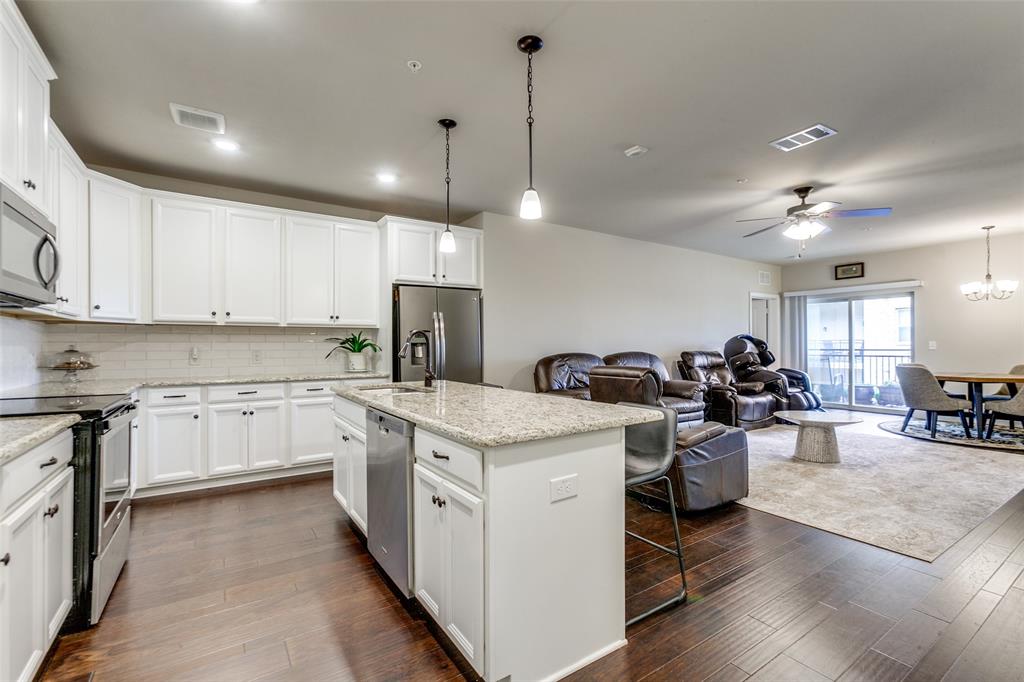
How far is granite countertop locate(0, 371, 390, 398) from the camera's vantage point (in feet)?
9.17

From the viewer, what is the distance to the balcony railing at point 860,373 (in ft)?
25.7

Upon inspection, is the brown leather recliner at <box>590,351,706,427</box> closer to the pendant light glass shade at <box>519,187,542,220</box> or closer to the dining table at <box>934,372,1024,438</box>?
the pendant light glass shade at <box>519,187,542,220</box>

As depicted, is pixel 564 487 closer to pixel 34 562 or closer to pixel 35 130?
pixel 34 562

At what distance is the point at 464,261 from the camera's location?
5.13 metres

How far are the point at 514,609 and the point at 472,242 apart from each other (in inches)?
169

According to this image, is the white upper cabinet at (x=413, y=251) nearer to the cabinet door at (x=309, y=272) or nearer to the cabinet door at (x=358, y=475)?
the cabinet door at (x=309, y=272)

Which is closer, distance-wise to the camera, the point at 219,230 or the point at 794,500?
the point at 794,500

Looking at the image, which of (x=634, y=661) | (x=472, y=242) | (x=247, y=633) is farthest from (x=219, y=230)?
(x=634, y=661)

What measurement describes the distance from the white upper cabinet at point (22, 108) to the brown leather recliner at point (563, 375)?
4.35m

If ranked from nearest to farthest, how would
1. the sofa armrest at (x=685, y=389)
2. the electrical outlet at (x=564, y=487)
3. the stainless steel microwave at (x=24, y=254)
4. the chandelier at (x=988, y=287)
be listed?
the electrical outlet at (x=564, y=487) < the stainless steel microwave at (x=24, y=254) < the sofa armrest at (x=685, y=389) < the chandelier at (x=988, y=287)

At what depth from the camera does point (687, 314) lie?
7.62 meters

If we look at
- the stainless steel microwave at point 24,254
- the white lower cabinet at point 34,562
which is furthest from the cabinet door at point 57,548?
the stainless steel microwave at point 24,254

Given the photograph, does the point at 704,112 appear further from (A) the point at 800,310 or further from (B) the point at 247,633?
(A) the point at 800,310

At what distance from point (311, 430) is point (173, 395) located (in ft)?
3.66
